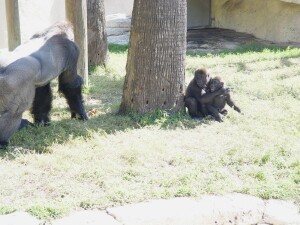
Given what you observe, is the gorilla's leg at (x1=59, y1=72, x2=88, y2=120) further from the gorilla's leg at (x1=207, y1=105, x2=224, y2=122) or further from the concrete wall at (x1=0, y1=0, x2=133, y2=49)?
the concrete wall at (x1=0, y1=0, x2=133, y2=49)

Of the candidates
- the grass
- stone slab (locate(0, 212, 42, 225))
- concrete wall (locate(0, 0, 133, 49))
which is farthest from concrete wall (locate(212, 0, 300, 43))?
stone slab (locate(0, 212, 42, 225))

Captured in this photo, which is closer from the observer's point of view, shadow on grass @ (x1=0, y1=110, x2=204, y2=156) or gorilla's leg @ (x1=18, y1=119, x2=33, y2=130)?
shadow on grass @ (x1=0, y1=110, x2=204, y2=156)

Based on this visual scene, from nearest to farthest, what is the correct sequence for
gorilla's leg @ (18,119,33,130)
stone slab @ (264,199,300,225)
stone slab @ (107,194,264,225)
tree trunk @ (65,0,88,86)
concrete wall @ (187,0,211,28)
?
stone slab @ (107,194,264,225), stone slab @ (264,199,300,225), gorilla's leg @ (18,119,33,130), tree trunk @ (65,0,88,86), concrete wall @ (187,0,211,28)

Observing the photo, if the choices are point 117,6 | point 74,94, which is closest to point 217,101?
point 74,94

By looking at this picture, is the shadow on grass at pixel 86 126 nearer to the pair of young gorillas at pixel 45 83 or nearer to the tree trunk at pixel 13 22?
the pair of young gorillas at pixel 45 83

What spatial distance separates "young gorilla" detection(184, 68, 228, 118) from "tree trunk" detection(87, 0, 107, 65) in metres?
3.43

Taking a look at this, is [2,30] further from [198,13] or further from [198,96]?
[198,13]

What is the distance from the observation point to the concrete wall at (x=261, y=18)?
45.3 feet

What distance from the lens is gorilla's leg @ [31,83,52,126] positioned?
6.44 metres

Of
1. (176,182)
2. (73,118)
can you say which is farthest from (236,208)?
(73,118)

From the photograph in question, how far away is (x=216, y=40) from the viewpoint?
46.3ft

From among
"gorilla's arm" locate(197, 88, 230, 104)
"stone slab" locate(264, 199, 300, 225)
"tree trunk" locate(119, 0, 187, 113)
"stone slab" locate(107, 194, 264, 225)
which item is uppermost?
"tree trunk" locate(119, 0, 187, 113)

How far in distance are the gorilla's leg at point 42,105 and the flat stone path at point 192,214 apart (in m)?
2.64

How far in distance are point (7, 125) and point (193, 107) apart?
7.43 ft
